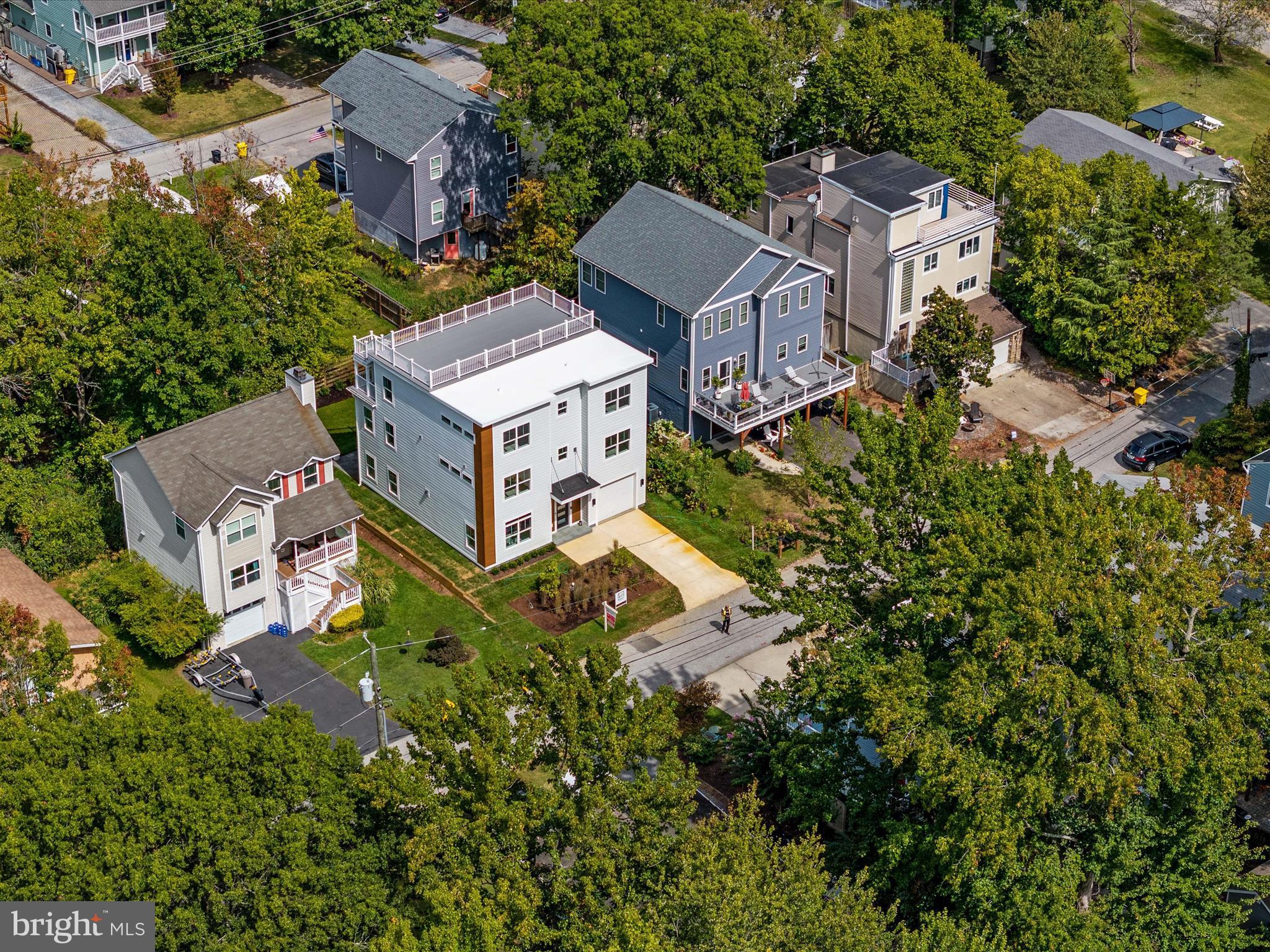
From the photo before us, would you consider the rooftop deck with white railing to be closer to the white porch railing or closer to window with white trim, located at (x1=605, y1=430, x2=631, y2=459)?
window with white trim, located at (x1=605, y1=430, x2=631, y2=459)

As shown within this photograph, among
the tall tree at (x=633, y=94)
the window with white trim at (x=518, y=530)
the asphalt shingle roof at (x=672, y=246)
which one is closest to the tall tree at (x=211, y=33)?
the tall tree at (x=633, y=94)

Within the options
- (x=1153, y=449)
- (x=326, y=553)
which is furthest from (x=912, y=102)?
(x=326, y=553)

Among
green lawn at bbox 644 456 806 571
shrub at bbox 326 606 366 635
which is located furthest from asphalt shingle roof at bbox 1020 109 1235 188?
shrub at bbox 326 606 366 635

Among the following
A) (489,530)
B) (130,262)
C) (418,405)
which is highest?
(130,262)

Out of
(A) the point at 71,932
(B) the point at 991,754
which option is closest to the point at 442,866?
(A) the point at 71,932

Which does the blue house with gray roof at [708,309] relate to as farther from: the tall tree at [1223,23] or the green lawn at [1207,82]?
the tall tree at [1223,23]

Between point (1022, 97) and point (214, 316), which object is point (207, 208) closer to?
point (214, 316)
